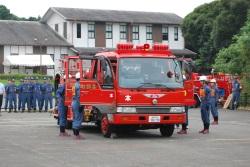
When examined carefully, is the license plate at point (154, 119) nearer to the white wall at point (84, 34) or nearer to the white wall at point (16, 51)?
the white wall at point (16, 51)

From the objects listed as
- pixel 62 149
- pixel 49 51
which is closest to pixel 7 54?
pixel 49 51

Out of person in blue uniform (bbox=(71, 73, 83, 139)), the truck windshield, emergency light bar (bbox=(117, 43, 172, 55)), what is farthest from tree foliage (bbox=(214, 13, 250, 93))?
person in blue uniform (bbox=(71, 73, 83, 139))

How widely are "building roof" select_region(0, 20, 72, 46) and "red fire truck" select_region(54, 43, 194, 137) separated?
163 feet

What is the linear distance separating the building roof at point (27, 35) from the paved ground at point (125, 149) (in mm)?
46158

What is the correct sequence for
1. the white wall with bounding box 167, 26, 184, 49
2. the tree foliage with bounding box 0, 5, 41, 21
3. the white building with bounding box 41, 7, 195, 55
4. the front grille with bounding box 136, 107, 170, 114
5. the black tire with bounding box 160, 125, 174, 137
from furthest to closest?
the tree foliage with bounding box 0, 5, 41, 21 < the white wall with bounding box 167, 26, 184, 49 < the white building with bounding box 41, 7, 195, 55 < the black tire with bounding box 160, 125, 174, 137 < the front grille with bounding box 136, 107, 170, 114

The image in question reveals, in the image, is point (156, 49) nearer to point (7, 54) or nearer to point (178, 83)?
point (178, 83)

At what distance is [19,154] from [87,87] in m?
5.28

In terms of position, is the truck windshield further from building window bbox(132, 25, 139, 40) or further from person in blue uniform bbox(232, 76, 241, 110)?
building window bbox(132, 25, 139, 40)

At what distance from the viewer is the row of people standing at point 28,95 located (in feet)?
112

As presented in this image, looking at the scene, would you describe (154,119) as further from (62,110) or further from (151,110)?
(62,110)

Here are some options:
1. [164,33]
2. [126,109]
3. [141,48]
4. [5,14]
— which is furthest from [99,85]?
[5,14]

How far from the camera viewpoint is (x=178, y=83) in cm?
1920

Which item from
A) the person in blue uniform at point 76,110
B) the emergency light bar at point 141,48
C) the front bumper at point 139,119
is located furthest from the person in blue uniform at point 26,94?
the front bumper at point 139,119

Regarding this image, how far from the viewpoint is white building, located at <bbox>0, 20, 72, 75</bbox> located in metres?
67.9
